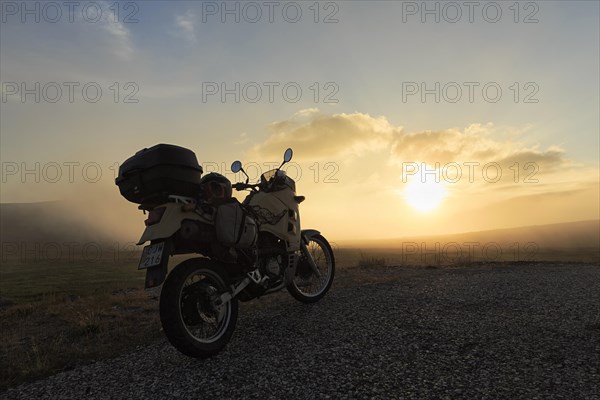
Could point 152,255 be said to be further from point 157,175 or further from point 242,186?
point 242,186

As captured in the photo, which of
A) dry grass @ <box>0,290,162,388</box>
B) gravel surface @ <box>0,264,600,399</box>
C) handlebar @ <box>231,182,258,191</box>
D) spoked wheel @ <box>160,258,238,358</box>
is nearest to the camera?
gravel surface @ <box>0,264,600,399</box>

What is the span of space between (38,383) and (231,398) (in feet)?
8.73

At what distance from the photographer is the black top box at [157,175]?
500 cm

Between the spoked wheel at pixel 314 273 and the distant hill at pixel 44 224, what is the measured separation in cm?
14648

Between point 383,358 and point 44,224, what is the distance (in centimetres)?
18339

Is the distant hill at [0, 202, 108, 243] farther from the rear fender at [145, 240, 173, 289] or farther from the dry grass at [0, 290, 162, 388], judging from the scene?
the rear fender at [145, 240, 173, 289]

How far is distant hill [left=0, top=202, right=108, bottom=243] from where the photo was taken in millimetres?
135625

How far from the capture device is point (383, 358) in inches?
181

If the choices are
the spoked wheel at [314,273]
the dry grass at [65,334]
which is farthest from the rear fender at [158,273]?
the spoked wheel at [314,273]

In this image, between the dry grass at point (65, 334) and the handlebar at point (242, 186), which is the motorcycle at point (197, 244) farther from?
the dry grass at point (65, 334)

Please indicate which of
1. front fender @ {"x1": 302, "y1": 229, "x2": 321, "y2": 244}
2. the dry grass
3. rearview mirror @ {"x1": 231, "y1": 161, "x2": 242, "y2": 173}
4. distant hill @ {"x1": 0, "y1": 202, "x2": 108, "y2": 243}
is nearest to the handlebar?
rearview mirror @ {"x1": 231, "y1": 161, "x2": 242, "y2": 173}

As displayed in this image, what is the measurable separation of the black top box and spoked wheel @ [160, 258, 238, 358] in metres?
1.02

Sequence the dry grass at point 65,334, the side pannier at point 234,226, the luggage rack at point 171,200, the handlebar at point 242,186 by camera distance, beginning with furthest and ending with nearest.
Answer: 1. the handlebar at point 242,186
2. the side pannier at point 234,226
3. the dry grass at point 65,334
4. the luggage rack at point 171,200

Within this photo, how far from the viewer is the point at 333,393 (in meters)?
3.80
